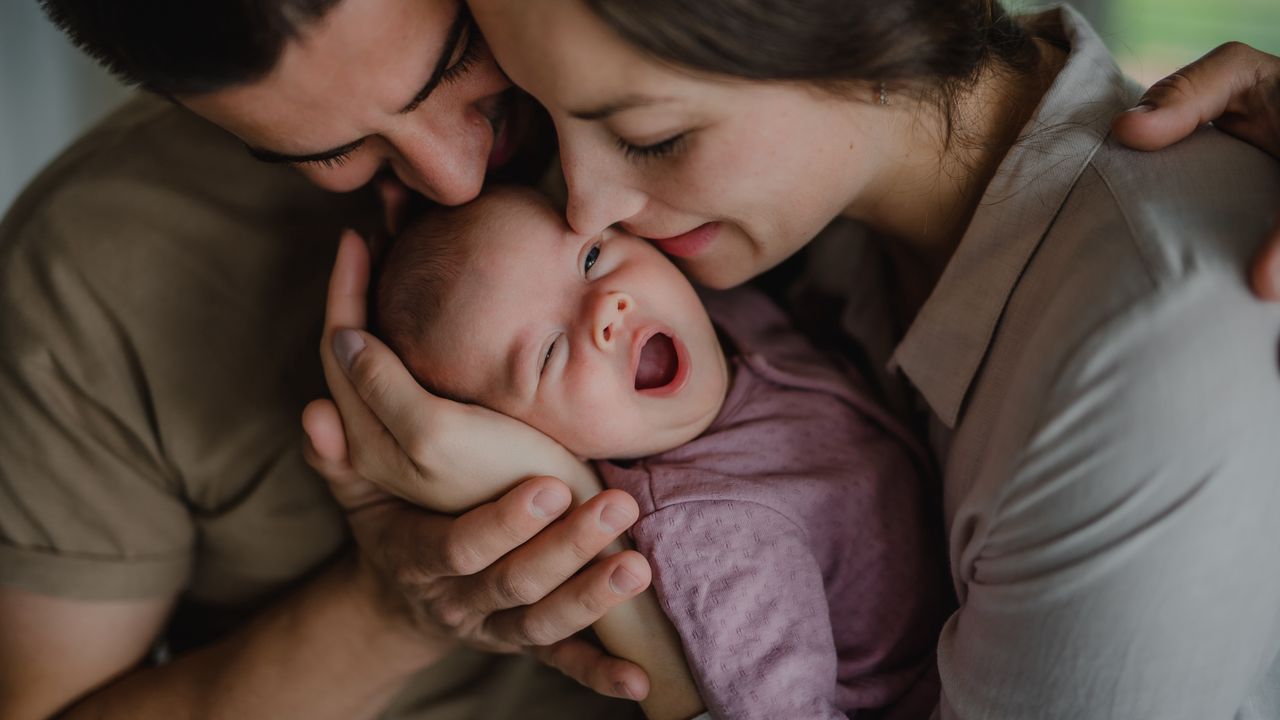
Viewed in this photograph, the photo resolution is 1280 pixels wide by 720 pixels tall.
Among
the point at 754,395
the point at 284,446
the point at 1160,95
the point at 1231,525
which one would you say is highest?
the point at 1160,95

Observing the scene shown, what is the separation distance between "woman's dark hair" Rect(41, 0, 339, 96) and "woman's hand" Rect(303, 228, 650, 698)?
336mm

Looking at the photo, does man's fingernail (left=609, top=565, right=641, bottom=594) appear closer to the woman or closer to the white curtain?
the woman

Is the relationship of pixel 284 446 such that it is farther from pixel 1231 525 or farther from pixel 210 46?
pixel 1231 525

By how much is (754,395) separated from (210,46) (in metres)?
0.76

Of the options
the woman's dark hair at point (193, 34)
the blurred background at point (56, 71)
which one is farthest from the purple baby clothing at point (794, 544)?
the blurred background at point (56, 71)

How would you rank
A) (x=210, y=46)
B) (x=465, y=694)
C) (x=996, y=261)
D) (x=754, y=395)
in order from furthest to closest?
(x=465, y=694)
(x=754, y=395)
(x=996, y=261)
(x=210, y=46)

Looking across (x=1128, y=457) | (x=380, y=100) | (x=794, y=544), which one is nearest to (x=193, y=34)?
(x=380, y=100)

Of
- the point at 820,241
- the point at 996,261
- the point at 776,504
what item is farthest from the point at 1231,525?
the point at 820,241

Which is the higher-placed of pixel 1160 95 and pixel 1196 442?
pixel 1160 95

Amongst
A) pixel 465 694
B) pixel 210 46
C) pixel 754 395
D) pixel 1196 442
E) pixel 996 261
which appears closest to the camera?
pixel 1196 442

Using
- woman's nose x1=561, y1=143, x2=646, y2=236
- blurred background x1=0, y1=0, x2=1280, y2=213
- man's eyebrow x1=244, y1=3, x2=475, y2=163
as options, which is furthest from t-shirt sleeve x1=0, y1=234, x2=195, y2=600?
blurred background x1=0, y1=0, x2=1280, y2=213

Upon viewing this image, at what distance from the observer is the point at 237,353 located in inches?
53.4

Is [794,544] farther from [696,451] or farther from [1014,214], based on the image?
[1014,214]

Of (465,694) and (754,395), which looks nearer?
(754,395)
